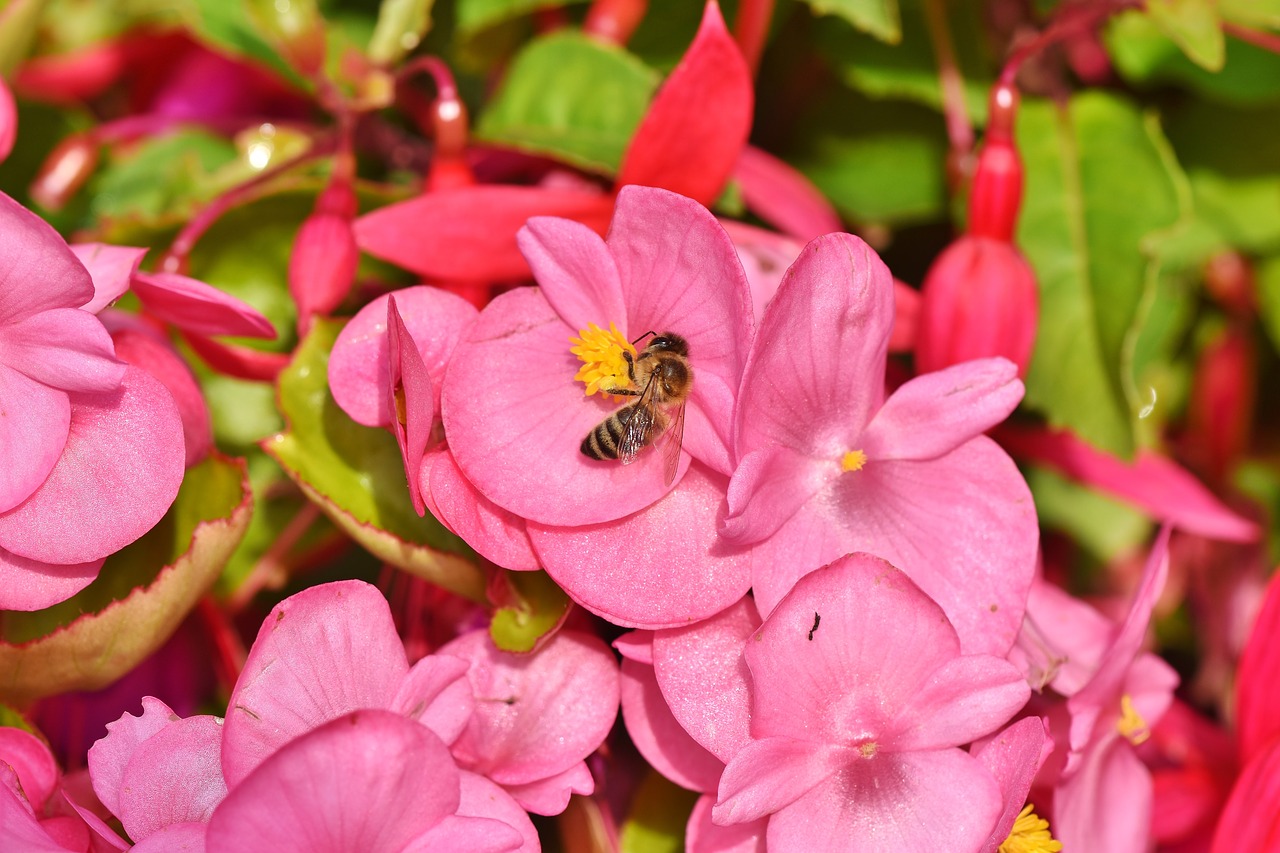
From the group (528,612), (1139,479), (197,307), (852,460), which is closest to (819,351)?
(852,460)

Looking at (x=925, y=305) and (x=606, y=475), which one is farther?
(x=925, y=305)

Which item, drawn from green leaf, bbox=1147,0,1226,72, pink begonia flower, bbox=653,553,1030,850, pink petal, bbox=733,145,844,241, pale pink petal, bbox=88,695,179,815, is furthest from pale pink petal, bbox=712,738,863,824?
green leaf, bbox=1147,0,1226,72

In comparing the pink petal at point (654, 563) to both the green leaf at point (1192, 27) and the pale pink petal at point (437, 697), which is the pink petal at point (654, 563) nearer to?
the pale pink petal at point (437, 697)

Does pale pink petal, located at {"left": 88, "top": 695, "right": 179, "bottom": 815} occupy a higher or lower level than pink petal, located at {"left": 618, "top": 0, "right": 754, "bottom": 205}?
lower

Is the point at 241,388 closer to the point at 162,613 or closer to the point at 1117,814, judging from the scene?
the point at 162,613

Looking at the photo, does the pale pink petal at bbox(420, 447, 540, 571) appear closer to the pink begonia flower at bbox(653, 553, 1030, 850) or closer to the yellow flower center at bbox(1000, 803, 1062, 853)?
the pink begonia flower at bbox(653, 553, 1030, 850)

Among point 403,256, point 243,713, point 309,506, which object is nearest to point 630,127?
point 403,256

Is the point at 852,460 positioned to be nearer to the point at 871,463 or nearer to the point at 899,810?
the point at 871,463
